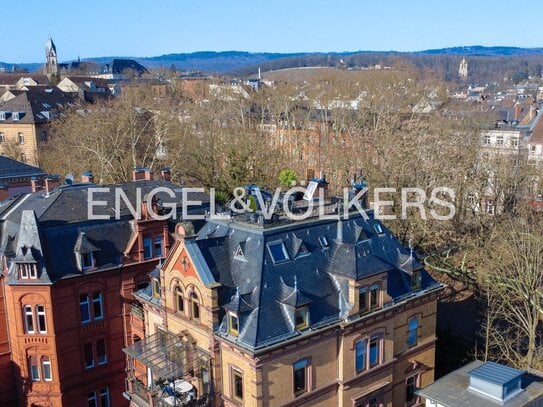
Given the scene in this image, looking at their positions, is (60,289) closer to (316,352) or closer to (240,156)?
(316,352)

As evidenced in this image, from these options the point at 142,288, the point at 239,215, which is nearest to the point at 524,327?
the point at 239,215

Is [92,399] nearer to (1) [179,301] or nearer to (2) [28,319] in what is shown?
(2) [28,319]

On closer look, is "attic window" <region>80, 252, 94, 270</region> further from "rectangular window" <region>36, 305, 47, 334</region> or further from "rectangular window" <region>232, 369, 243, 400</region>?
"rectangular window" <region>232, 369, 243, 400</region>

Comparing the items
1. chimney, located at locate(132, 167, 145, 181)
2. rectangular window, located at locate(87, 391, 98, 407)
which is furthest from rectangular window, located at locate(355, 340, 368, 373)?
chimney, located at locate(132, 167, 145, 181)

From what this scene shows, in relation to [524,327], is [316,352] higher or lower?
higher

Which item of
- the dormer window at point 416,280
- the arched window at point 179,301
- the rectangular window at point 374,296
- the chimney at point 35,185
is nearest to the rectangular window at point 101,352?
the arched window at point 179,301

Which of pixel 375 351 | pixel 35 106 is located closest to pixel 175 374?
pixel 375 351

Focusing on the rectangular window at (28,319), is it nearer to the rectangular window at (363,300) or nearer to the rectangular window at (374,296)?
the rectangular window at (363,300)
